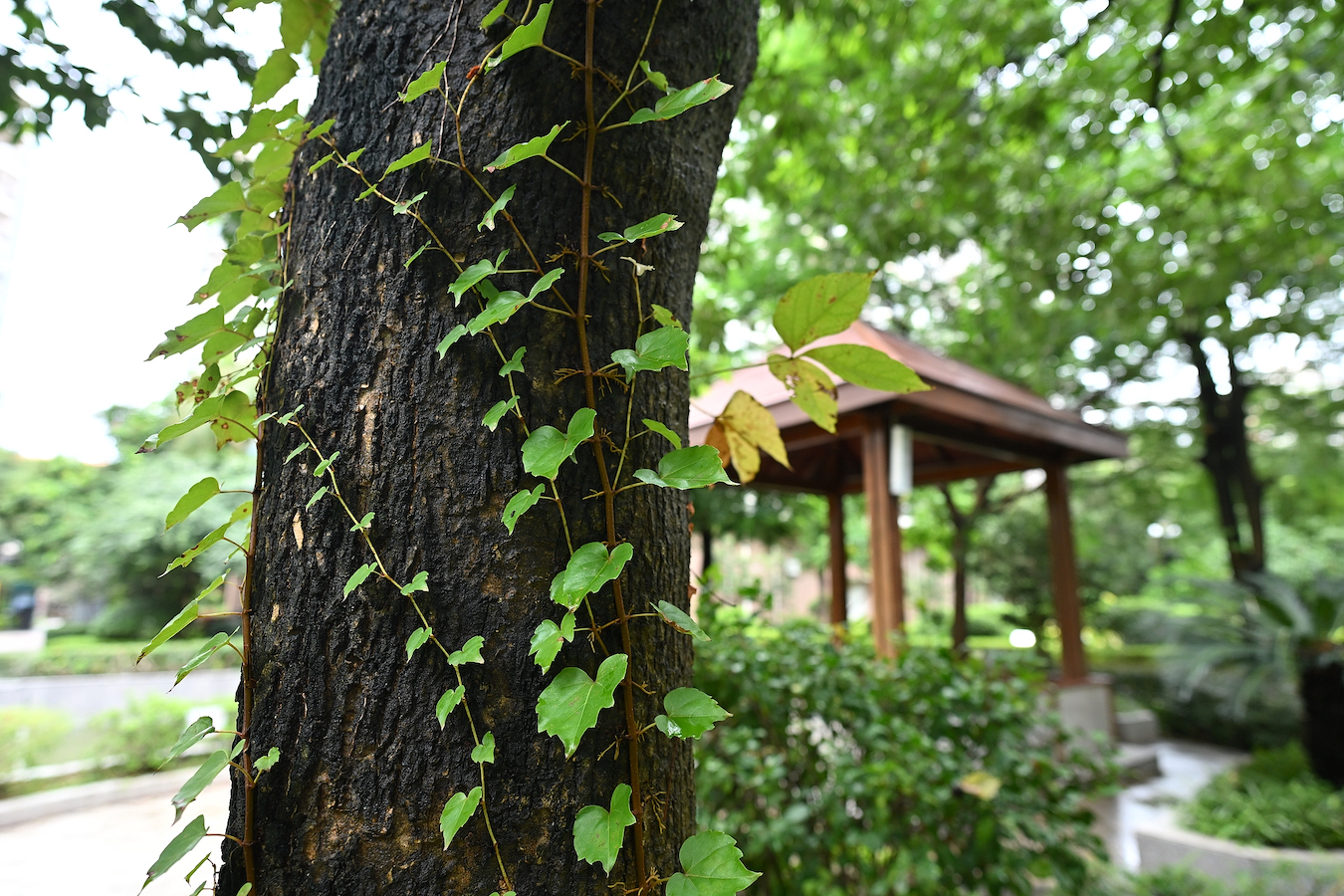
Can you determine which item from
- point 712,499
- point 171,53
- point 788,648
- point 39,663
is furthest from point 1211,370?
point 39,663

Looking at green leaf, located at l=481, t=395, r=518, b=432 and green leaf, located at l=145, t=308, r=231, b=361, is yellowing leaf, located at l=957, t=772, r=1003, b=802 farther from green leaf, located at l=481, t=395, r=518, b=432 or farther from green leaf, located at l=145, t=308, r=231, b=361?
green leaf, located at l=145, t=308, r=231, b=361

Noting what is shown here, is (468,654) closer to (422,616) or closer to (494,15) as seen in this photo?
(422,616)

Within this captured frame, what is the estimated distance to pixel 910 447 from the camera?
585 cm

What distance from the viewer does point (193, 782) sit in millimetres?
817

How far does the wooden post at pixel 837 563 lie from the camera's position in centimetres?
746

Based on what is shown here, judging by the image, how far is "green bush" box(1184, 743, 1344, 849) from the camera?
15.4ft

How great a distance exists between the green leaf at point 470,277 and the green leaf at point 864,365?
1.46ft

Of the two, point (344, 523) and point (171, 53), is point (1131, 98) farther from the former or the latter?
point (344, 523)

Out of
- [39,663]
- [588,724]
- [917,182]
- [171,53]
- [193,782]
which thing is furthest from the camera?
[39,663]

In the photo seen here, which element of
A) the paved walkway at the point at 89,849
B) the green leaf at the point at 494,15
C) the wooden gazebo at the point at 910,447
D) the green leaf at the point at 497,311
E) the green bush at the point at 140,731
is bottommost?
the paved walkway at the point at 89,849

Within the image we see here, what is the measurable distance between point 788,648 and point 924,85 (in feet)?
12.0

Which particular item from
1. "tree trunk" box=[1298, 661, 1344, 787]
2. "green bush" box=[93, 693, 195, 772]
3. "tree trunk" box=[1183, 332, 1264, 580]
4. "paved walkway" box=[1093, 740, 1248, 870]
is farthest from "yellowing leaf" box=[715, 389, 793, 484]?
"tree trunk" box=[1183, 332, 1264, 580]

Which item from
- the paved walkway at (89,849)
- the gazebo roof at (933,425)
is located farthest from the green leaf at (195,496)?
the gazebo roof at (933,425)

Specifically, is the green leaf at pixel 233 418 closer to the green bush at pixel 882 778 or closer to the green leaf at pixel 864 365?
the green leaf at pixel 864 365
